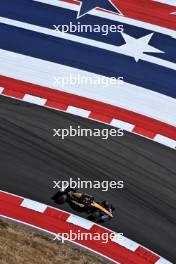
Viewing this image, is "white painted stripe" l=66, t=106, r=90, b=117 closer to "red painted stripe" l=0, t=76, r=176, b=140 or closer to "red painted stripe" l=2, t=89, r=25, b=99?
"red painted stripe" l=0, t=76, r=176, b=140

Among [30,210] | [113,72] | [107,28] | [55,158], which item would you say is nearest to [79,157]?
[55,158]

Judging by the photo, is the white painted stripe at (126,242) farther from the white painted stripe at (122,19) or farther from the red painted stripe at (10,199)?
the white painted stripe at (122,19)

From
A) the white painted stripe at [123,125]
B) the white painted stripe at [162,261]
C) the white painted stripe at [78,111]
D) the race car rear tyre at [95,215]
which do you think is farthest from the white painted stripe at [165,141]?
the white painted stripe at [162,261]

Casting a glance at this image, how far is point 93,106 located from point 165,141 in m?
2.52

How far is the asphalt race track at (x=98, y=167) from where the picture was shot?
1499 cm

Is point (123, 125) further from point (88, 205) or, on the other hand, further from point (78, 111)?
point (88, 205)

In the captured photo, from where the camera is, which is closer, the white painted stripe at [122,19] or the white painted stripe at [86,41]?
the white painted stripe at [86,41]

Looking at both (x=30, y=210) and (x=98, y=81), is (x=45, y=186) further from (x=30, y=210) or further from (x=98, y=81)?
(x=98, y=81)

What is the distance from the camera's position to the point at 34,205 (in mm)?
14961

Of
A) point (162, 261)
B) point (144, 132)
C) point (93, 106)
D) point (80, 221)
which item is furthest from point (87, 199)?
point (93, 106)

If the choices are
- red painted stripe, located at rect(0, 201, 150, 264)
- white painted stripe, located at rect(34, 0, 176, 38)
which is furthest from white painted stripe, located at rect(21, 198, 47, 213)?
white painted stripe, located at rect(34, 0, 176, 38)

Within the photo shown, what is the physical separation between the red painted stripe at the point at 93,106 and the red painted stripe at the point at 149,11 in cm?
404

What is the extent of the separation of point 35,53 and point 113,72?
2.72 metres

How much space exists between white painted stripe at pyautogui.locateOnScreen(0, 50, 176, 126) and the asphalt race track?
116cm
